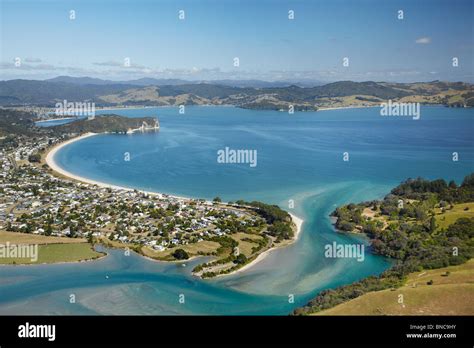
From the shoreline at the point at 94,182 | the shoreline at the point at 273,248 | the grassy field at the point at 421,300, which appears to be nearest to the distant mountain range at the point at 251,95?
the shoreline at the point at 94,182

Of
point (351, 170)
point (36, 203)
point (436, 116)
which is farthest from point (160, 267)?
point (436, 116)

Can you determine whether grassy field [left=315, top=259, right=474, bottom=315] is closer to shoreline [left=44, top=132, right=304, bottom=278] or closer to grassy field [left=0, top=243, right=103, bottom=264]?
shoreline [left=44, top=132, right=304, bottom=278]

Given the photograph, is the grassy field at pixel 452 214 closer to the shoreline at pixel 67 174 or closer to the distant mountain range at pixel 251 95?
the shoreline at pixel 67 174

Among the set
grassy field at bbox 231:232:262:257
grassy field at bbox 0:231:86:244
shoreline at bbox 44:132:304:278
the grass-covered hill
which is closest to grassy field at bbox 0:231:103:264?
grassy field at bbox 0:231:86:244

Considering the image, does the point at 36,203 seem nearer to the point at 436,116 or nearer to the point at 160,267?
the point at 160,267

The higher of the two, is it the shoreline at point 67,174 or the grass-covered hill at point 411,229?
the shoreline at point 67,174
